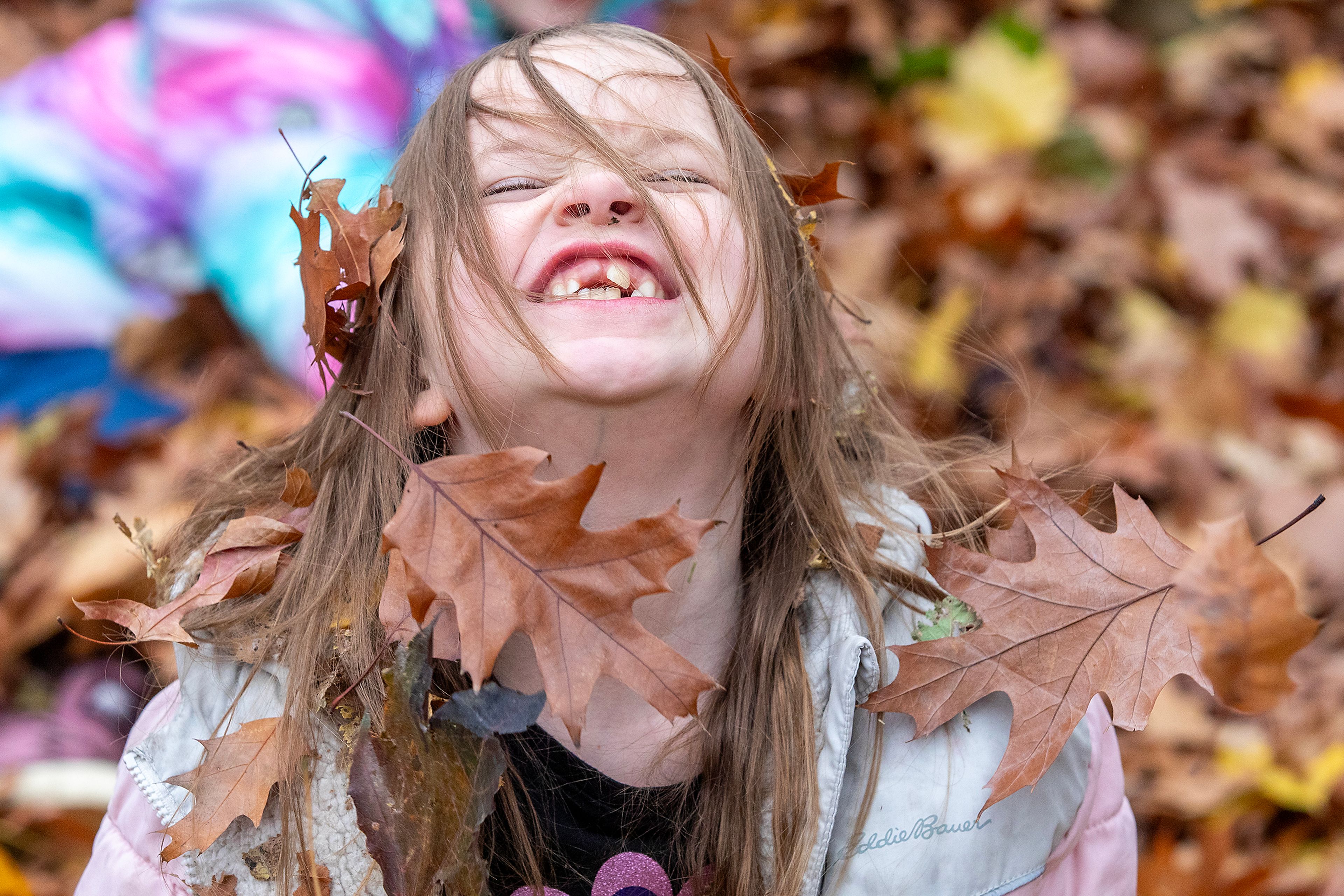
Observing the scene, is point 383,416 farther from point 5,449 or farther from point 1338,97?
point 1338,97

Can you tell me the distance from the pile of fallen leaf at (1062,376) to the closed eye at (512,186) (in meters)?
0.16

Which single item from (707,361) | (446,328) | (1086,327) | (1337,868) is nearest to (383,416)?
(446,328)

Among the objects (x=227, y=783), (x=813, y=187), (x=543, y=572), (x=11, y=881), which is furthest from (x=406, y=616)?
(x=11, y=881)

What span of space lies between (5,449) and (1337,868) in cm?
286

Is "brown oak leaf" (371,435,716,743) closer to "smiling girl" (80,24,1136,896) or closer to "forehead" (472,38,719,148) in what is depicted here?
"smiling girl" (80,24,1136,896)

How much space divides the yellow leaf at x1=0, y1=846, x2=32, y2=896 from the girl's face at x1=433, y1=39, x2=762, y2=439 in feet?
3.82

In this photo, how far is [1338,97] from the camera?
3.18 meters

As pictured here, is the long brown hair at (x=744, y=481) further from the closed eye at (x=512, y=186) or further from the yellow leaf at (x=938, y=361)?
the yellow leaf at (x=938, y=361)

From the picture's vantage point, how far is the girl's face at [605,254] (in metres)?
1.20

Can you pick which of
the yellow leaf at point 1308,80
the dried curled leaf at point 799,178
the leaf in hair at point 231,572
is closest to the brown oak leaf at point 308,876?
the leaf in hair at point 231,572

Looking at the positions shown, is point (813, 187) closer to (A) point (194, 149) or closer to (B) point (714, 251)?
(B) point (714, 251)

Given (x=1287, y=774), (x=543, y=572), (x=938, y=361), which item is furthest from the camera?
(x=938, y=361)

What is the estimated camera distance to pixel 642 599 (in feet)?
4.48

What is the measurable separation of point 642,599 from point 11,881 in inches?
46.5
